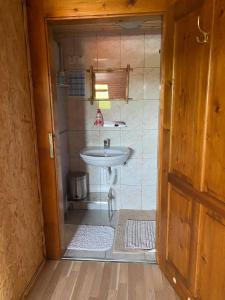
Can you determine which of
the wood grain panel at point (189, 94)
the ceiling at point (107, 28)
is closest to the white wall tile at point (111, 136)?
the ceiling at point (107, 28)

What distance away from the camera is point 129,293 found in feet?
6.08

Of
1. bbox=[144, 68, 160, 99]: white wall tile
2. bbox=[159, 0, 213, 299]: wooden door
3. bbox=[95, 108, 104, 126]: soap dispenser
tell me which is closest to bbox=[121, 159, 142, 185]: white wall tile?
bbox=[95, 108, 104, 126]: soap dispenser

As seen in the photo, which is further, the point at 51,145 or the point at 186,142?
the point at 51,145

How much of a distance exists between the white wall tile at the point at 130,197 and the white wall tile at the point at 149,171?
15 cm

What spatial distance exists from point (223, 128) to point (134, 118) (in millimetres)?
1793

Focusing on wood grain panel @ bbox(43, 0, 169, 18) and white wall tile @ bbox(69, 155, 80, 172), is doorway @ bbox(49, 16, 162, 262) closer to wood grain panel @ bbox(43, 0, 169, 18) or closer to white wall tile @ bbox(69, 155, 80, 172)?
white wall tile @ bbox(69, 155, 80, 172)

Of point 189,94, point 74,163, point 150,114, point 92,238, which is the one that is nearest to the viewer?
point 189,94

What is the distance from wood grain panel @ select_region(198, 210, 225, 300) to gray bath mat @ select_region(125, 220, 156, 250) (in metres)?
0.97

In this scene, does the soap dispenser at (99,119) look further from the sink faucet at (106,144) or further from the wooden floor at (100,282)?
the wooden floor at (100,282)

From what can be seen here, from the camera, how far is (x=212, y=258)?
1.39 metres

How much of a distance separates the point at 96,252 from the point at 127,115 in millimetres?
1628

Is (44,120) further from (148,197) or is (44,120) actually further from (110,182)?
(148,197)

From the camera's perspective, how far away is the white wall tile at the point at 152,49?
109 inches

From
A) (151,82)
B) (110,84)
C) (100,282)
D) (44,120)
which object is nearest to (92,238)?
(100,282)
